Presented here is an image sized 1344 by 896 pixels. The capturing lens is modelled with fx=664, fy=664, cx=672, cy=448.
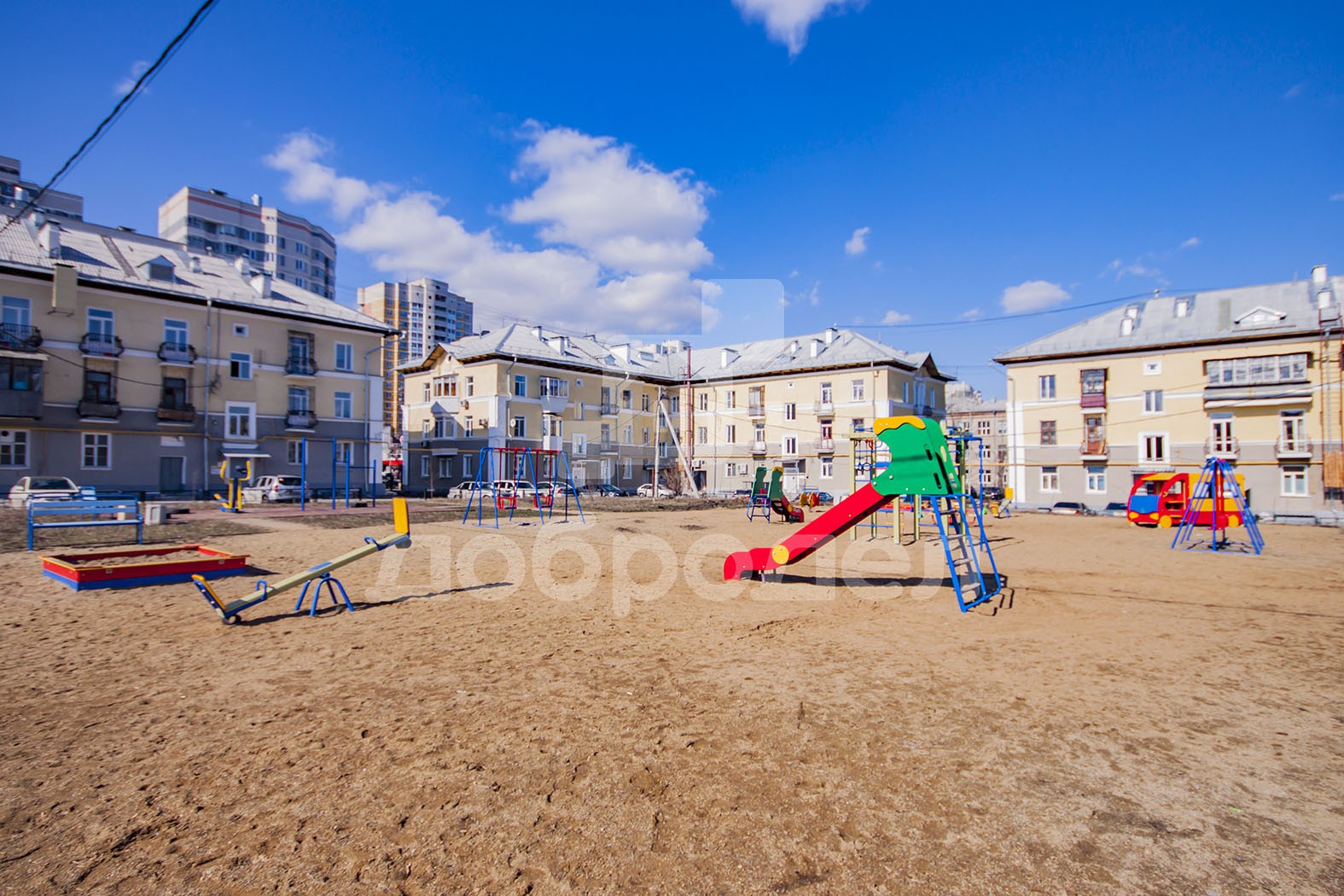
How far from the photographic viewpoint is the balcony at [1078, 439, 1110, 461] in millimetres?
36781

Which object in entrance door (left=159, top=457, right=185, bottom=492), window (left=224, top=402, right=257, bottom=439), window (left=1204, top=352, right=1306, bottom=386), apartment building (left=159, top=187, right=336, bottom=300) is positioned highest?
apartment building (left=159, top=187, right=336, bottom=300)

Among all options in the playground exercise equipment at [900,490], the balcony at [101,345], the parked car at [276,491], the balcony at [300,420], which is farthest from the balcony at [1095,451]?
the balcony at [101,345]

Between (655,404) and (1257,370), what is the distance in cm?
3766

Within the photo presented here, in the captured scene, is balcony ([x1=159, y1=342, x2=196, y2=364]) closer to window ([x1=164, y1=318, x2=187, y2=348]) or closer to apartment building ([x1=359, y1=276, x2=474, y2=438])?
window ([x1=164, y1=318, x2=187, y2=348])

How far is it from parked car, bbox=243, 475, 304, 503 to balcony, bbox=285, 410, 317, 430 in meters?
4.12

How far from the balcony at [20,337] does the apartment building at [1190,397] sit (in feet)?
157

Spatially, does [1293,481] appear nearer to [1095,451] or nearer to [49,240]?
[1095,451]

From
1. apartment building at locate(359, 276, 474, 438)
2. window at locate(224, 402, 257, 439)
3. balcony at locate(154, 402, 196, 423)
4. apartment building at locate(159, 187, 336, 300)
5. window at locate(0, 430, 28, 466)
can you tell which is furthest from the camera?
apartment building at locate(359, 276, 474, 438)

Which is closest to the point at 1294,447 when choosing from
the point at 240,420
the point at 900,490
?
the point at 900,490

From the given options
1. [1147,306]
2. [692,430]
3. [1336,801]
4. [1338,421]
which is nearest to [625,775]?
[1336,801]

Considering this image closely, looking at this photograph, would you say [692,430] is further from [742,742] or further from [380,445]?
[742,742]

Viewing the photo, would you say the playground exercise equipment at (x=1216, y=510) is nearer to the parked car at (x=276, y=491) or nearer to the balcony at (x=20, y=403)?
the parked car at (x=276, y=491)

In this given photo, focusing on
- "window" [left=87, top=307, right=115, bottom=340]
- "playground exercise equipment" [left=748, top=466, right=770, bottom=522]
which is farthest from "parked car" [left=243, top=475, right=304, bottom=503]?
"playground exercise equipment" [left=748, top=466, right=770, bottom=522]

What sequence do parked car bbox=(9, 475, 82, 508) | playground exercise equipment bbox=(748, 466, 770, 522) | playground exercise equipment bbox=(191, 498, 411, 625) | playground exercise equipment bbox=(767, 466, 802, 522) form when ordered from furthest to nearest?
playground exercise equipment bbox=(748, 466, 770, 522)
playground exercise equipment bbox=(767, 466, 802, 522)
parked car bbox=(9, 475, 82, 508)
playground exercise equipment bbox=(191, 498, 411, 625)
